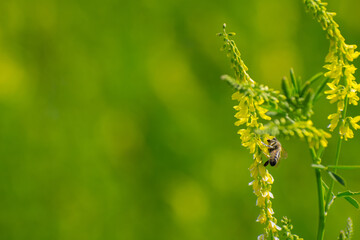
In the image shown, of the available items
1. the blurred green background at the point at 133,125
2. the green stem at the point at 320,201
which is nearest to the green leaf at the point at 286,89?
the green stem at the point at 320,201

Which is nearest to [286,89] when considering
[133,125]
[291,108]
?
[291,108]

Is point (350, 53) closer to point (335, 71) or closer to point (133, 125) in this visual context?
point (335, 71)

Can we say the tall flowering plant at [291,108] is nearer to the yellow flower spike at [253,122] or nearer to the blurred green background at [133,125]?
the yellow flower spike at [253,122]

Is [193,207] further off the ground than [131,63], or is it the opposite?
[131,63]

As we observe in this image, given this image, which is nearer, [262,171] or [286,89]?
[286,89]

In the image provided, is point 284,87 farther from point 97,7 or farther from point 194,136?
point 97,7

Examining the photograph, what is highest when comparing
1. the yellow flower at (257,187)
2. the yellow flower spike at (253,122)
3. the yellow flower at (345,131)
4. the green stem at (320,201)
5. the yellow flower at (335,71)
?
the yellow flower at (335,71)

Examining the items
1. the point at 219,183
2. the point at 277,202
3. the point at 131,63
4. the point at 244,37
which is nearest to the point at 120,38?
the point at 131,63
